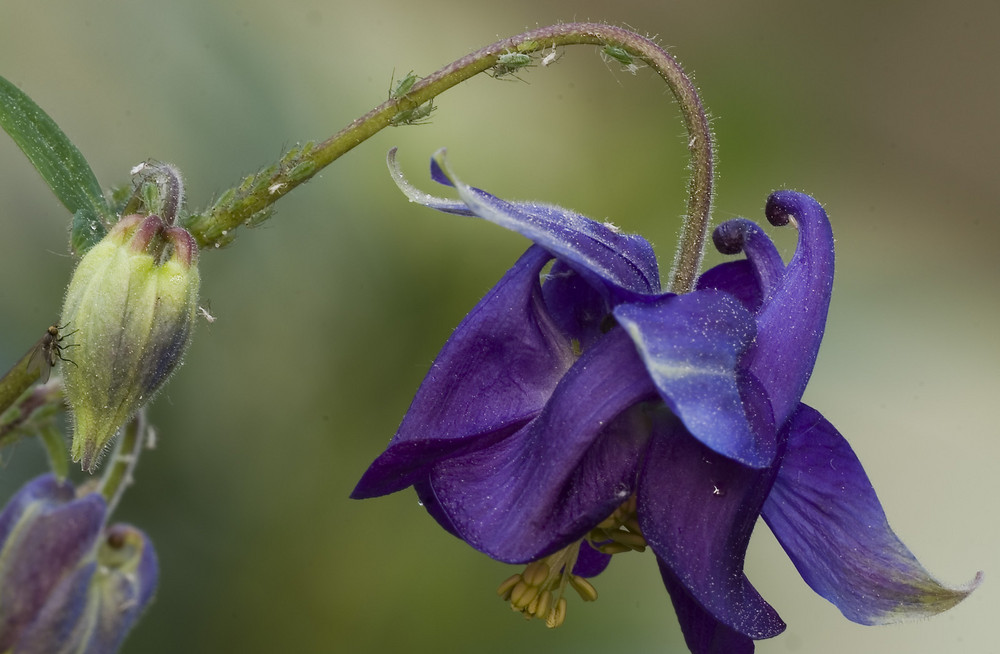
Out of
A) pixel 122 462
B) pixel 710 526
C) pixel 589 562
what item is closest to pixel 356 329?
pixel 122 462

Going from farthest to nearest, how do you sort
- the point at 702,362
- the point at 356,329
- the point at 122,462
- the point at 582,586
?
the point at 356,329 → the point at 122,462 → the point at 582,586 → the point at 702,362

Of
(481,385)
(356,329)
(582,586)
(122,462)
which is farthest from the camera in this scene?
(356,329)

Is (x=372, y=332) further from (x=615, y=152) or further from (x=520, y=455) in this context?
(x=520, y=455)

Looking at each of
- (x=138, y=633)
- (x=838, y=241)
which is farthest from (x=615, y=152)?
(x=138, y=633)

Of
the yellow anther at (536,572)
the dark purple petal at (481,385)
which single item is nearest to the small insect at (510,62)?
the dark purple petal at (481,385)

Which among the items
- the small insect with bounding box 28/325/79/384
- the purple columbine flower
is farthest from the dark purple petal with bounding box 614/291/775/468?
the small insect with bounding box 28/325/79/384

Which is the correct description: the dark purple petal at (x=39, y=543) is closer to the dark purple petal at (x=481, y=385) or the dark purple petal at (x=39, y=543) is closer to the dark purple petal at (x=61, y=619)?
the dark purple petal at (x=61, y=619)

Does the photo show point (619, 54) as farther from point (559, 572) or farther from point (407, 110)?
point (559, 572)
